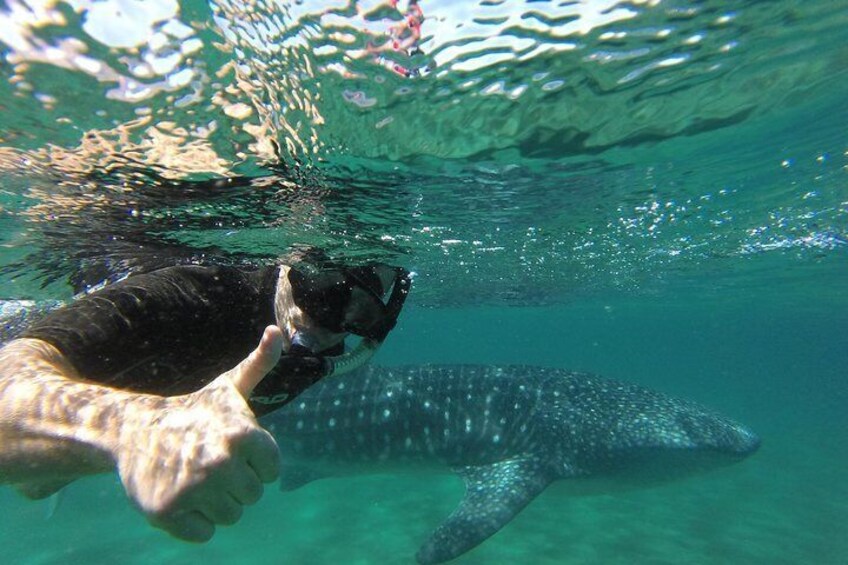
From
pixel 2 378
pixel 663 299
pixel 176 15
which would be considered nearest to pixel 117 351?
pixel 2 378

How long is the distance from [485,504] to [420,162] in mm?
5383

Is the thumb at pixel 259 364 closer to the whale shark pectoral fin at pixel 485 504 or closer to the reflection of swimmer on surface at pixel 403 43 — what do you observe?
the reflection of swimmer on surface at pixel 403 43

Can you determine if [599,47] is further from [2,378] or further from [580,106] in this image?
[2,378]

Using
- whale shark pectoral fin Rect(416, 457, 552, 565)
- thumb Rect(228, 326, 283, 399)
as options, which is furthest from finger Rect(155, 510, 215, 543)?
whale shark pectoral fin Rect(416, 457, 552, 565)

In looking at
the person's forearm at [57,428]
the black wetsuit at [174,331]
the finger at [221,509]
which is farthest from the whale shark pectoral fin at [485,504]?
the finger at [221,509]

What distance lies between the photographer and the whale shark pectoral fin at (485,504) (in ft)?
23.3

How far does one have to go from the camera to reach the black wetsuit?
281cm

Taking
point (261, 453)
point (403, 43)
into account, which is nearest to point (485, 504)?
point (403, 43)

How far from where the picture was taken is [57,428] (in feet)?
6.08

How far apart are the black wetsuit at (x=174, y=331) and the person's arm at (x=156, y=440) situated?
54 cm

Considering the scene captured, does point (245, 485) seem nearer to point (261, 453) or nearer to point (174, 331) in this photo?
point (261, 453)

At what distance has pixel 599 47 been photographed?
5430mm

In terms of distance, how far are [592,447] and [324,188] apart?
6.44 m

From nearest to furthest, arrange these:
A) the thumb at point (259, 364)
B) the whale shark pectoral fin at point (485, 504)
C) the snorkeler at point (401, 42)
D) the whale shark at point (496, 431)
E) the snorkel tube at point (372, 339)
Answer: the thumb at point (259, 364), the snorkeler at point (401, 42), the snorkel tube at point (372, 339), the whale shark pectoral fin at point (485, 504), the whale shark at point (496, 431)
